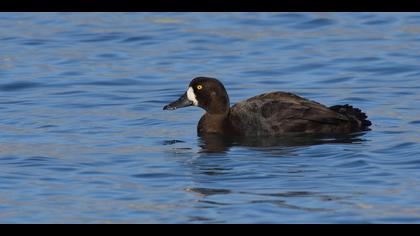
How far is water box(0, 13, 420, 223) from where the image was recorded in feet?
37.6

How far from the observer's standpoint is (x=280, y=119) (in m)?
15.1

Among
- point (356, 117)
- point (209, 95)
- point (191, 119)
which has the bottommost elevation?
point (191, 119)

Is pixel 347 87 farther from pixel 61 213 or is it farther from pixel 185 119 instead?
pixel 61 213

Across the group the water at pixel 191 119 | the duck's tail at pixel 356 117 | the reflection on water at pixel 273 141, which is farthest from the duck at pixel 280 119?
the water at pixel 191 119

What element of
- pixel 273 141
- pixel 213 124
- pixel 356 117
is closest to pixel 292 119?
pixel 273 141

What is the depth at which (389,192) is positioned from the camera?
1174 centimetres

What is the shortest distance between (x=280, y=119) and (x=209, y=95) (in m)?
0.94

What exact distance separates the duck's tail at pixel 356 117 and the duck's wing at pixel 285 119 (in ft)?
0.23

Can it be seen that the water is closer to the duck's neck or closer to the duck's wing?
the duck's neck

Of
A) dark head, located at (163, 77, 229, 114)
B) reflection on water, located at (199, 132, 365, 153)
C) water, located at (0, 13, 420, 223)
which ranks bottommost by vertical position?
reflection on water, located at (199, 132, 365, 153)

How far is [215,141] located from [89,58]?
244 inches

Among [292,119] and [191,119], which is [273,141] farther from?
[191,119]

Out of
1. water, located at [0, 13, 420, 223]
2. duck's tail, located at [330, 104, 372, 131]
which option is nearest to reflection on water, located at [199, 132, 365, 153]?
water, located at [0, 13, 420, 223]
